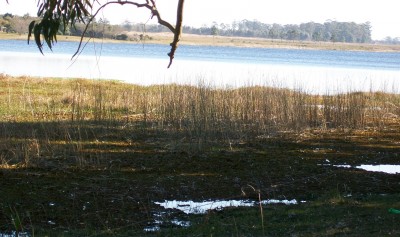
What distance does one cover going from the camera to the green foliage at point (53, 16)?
6.06m

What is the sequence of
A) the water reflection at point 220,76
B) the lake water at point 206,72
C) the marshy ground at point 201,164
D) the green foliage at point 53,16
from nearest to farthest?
the green foliage at point 53,16
the marshy ground at point 201,164
the water reflection at point 220,76
the lake water at point 206,72

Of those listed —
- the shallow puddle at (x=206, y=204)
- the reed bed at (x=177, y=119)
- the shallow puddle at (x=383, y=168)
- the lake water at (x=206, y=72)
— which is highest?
the reed bed at (x=177, y=119)

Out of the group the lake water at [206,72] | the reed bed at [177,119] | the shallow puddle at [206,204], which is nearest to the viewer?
the shallow puddle at [206,204]

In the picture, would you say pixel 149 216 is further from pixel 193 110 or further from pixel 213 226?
pixel 193 110

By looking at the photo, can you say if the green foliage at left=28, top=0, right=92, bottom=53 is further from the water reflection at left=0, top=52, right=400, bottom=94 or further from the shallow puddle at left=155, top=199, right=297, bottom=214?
the water reflection at left=0, top=52, right=400, bottom=94

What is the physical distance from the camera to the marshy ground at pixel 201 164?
7320 millimetres

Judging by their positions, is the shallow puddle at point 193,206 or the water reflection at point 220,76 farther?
the water reflection at point 220,76

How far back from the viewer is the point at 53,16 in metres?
6.38

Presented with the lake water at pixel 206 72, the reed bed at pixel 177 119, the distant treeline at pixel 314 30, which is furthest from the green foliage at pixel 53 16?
the distant treeline at pixel 314 30

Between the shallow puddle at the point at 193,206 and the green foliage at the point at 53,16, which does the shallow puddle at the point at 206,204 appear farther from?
the green foliage at the point at 53,16

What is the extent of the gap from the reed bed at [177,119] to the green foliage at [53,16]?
4085mm

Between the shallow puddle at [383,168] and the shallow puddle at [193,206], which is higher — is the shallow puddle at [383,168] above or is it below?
below

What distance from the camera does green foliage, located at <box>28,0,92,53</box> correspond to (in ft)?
19.9

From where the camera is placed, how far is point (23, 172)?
31.6 ft
